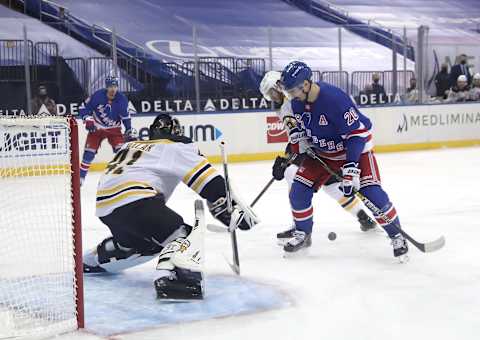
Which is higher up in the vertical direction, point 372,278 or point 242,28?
point 242,28

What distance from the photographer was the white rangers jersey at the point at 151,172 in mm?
3121

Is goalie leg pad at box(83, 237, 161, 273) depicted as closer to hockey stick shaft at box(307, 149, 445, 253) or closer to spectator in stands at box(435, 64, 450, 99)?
hockey stick shaft at box(307, 149, 445, 253)

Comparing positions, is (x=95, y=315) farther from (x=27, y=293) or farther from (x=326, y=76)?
(x=326, y=76)

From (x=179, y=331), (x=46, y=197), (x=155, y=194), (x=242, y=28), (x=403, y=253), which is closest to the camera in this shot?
(x=179, y=331)

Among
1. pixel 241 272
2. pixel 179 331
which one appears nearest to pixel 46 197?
pixel 241 272

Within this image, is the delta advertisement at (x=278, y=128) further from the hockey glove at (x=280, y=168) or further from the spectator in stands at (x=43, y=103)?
the hockey glove at (x=280, y=168)

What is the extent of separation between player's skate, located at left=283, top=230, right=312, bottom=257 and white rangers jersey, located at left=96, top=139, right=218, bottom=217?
99cm

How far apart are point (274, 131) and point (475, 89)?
3.40 meters

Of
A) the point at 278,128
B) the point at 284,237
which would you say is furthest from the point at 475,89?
the point at 284,237

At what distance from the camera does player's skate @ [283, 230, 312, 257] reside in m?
4.00

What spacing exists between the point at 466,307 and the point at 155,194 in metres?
1.26

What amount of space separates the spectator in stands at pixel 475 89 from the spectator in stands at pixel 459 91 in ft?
0.33

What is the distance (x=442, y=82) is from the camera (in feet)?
37.3

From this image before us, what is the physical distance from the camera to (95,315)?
292cm
